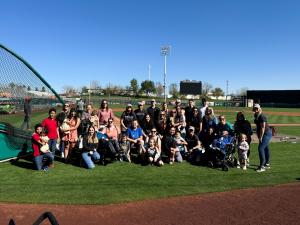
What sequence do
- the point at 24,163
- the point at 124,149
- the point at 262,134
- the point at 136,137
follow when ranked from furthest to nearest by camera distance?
1. the point at 136,137
2. the point at 124,149
3. the point at 24,163
4. the point at 262,134

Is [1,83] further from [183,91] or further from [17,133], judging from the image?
[183,91]

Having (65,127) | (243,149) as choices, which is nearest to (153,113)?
(65,127)

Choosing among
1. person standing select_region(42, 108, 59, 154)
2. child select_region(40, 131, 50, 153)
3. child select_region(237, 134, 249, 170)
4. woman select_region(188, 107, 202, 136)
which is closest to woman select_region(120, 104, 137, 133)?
woman select_region(188, 107, 202, 136)

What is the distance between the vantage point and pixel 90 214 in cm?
A: 598

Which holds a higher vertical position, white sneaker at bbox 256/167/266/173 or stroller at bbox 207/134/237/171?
stroller at bbox 207/134/237/171

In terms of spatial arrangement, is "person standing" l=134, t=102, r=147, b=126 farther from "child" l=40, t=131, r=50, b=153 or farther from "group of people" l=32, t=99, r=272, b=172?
"child" l=40, t=131, r=50, b=153

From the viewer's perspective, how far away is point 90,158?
9453 mm

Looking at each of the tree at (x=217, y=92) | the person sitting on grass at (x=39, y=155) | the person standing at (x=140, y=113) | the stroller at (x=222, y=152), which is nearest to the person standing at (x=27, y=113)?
the person sitting on grass at (x=39, y=155)

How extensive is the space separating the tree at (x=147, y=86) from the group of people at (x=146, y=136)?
86.9 metres

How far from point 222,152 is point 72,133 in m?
4.25

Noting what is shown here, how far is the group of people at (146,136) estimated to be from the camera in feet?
31.0

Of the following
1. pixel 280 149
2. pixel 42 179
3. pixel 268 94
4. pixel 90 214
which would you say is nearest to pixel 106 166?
pixel 42 179

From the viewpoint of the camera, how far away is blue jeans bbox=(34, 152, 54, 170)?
8.93 meters

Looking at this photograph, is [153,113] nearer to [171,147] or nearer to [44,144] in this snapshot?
[171,147]
